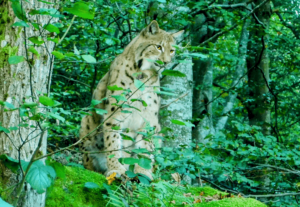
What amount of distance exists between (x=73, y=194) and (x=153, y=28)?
2721 mm

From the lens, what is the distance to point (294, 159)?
5.17 meters

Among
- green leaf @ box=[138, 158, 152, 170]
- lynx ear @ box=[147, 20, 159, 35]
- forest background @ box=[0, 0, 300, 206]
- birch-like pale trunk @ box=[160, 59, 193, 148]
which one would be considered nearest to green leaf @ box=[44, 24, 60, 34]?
forest background @ box=[0, 0, 300, 206]

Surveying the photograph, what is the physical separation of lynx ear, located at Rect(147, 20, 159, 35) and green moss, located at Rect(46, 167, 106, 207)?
A: 2445mm

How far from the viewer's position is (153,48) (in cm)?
501

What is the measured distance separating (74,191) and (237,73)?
386 inches

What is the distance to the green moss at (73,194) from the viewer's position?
3225 mm

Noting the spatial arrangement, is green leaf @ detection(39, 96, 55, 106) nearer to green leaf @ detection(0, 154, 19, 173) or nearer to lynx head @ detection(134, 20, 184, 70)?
green leaf @ detection(0, 154, 19, 173)

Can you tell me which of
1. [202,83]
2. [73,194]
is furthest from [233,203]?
[202,83]

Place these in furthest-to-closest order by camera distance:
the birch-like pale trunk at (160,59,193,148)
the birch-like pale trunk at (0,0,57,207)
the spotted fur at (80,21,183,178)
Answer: the birch-like pale trunk at (160,59,193,148) → the spotted fur at (80,21,183,178) → the birch-like pale trunk at (0,0,57,207)

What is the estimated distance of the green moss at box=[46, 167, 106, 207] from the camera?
3.22m

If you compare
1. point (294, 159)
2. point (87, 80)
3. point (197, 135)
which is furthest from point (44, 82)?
point (197, 135)

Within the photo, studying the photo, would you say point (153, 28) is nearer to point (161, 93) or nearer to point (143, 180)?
point (161, 93)

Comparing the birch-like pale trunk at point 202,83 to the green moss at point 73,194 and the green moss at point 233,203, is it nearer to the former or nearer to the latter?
the green moss at point 233,203

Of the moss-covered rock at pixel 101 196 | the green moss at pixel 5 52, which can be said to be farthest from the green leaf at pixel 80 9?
the moss-covered rock at pixel 101 196
